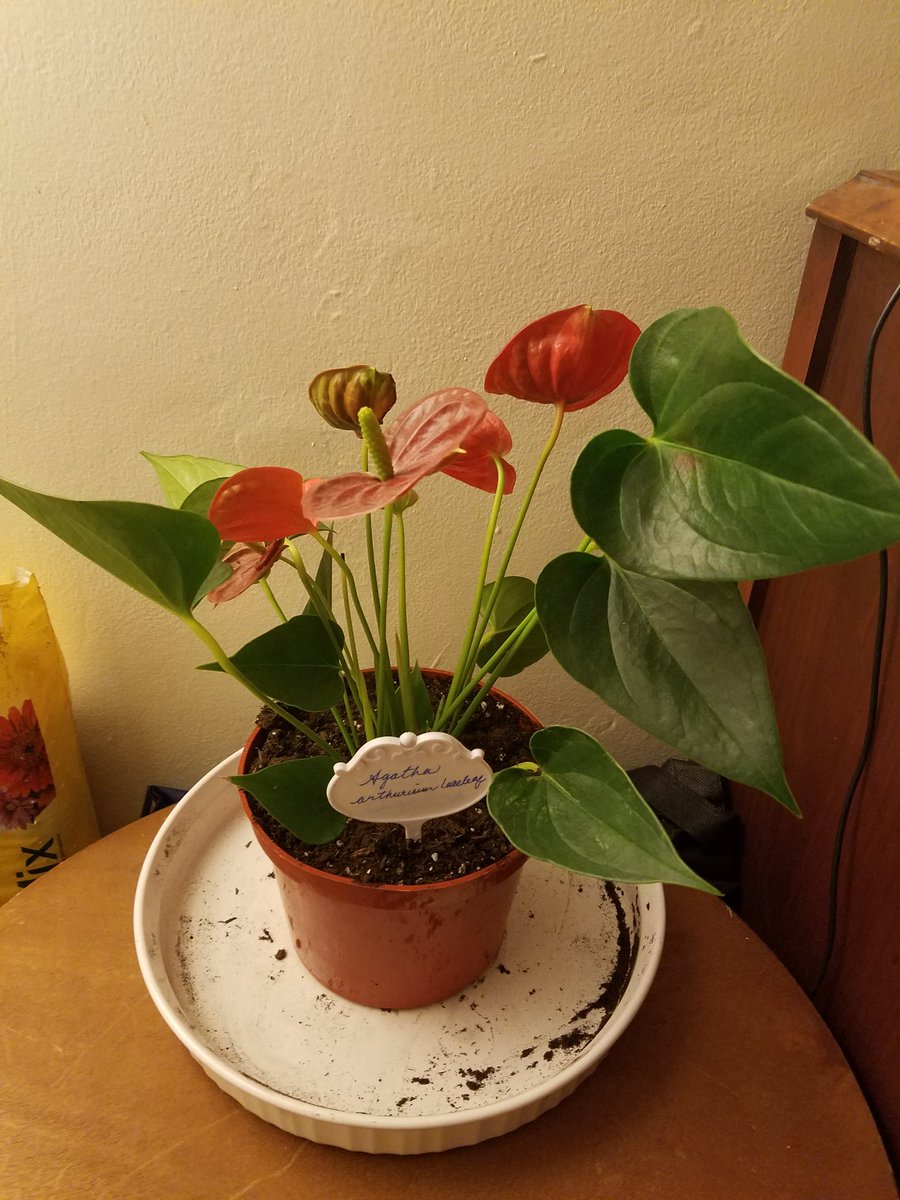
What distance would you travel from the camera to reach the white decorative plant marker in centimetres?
55

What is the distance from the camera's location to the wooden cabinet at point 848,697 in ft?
2.23

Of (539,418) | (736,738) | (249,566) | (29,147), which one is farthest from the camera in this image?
(539,418)

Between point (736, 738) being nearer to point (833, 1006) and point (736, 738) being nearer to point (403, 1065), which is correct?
point (403, 1065)

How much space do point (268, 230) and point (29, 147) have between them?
0.67 ft

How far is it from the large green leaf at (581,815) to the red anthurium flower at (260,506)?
0.20m

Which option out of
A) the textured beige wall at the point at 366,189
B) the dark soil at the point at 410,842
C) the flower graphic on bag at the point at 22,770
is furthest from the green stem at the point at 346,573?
the flower graphic on bag at the point at 22,770

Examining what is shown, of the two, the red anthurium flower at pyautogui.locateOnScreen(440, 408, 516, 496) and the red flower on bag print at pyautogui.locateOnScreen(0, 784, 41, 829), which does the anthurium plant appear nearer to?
the red anthurium flower at pyautogui.locateOnScreen(440, 408, 516, 496)

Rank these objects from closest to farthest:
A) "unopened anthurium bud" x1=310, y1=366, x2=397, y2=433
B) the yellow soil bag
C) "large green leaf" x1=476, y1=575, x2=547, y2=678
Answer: "unopened anthurium bud" x1=310, y1=366, x2=397, y2=433 < "large green leaf" x1=476, y1=575, x2=547, y2=678 < the yellow soil bag

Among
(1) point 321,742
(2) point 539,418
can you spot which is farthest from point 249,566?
(2) point 539,418

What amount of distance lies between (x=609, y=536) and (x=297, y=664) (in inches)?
11.2

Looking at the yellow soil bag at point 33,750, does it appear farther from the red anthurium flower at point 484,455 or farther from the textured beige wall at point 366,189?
the red anthurium flower at point 484,455

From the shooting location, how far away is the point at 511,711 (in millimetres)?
735

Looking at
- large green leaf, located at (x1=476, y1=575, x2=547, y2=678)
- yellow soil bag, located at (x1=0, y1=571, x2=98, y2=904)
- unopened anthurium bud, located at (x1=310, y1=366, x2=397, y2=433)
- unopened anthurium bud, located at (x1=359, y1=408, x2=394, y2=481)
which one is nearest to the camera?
unopened anthurium bud, located at (x1=359, y1=408, x2=394, y2=481)

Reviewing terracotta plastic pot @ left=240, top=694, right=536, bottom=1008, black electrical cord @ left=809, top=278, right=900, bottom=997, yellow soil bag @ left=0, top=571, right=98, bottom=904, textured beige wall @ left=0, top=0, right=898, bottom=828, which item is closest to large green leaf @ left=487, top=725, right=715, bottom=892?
terracotta plastic pot @ left=240, top=694, right=536, bottom=1008
